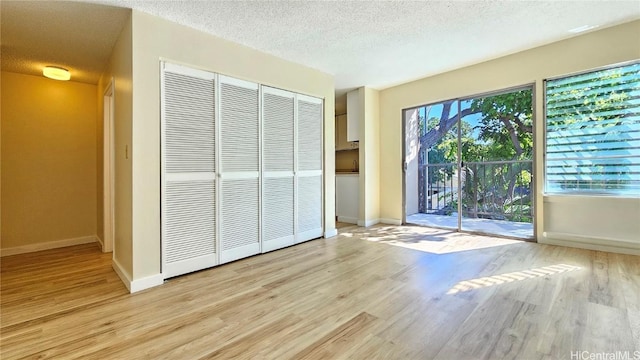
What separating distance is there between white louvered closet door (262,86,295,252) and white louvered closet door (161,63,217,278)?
66 cm

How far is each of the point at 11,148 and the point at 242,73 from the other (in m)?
3.20

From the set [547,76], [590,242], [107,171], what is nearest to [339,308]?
[590,242]

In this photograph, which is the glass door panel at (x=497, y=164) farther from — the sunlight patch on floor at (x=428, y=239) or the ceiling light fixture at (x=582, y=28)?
the ceiling light fixture at (x=582, y=28)

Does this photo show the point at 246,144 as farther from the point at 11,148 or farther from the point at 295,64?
the point at 11,148

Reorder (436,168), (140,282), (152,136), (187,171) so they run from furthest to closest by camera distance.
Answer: (436,168)
(187,171)
(152,136)
(140,282)

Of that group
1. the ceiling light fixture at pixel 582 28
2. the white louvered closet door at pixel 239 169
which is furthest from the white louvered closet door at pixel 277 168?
the ceiling light fixture at pixel 582 28

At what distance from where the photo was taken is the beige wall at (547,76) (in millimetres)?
2984

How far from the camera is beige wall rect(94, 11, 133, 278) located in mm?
2410

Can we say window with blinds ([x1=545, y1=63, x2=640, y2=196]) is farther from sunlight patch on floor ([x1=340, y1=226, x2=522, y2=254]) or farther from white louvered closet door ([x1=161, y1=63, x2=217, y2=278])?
white louvered closet door ([x1=161, y1=63, x2=217, y2=278])

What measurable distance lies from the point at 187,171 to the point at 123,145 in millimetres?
620

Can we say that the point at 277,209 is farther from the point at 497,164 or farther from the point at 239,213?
the point at 497,164

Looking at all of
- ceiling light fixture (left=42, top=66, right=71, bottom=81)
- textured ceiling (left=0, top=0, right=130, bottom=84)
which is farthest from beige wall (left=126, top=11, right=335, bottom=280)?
ceiling light fixture (left=42, top=66, right=71, bottom=81)

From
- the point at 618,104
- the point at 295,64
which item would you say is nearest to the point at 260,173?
the point at 295,64

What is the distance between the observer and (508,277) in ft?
8.07
